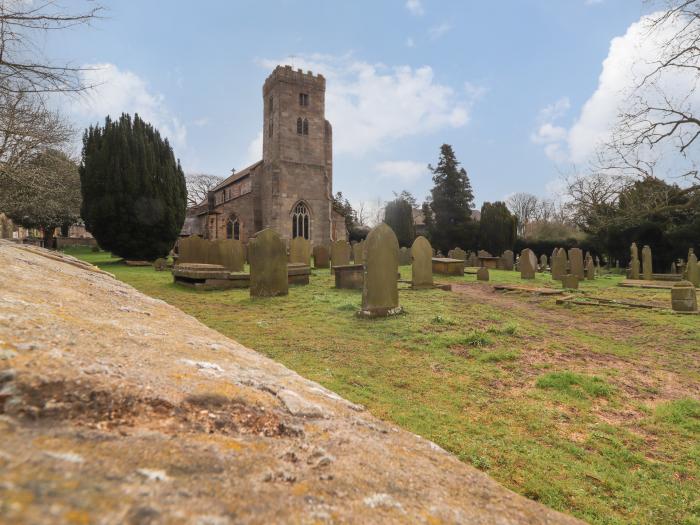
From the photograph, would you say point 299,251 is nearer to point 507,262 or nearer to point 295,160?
point 507,262

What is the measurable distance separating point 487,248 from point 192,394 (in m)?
37.7

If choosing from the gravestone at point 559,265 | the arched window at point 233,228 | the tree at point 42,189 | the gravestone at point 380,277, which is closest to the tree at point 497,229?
the gravestone at point 559,265

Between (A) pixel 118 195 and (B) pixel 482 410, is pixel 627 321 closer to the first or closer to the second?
(B) pixel 482 410

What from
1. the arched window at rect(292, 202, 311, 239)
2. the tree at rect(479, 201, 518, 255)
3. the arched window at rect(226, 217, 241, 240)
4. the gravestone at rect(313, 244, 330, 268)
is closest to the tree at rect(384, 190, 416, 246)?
the tree at rect(479, 201, 518, 255)

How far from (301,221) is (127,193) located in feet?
46.2

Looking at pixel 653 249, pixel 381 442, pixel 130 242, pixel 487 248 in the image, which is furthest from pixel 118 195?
pixel 653 249

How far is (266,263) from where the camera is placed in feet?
32.7

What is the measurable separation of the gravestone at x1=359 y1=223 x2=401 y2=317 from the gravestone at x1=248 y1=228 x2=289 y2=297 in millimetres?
2893

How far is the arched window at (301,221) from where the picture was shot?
31875 millimetres

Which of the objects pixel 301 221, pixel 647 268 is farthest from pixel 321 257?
pixel 647 268

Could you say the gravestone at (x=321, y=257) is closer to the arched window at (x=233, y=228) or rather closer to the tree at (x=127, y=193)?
the tree at (x=127, y=193)

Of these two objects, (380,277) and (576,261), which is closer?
(380,277)

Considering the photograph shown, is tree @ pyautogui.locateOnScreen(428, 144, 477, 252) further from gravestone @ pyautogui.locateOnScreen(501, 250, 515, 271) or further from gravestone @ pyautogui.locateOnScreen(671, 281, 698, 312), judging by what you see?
gravestone @ pyautogui.locateOnScreen(671, 281, 698, 312)

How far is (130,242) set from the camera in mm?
20359
